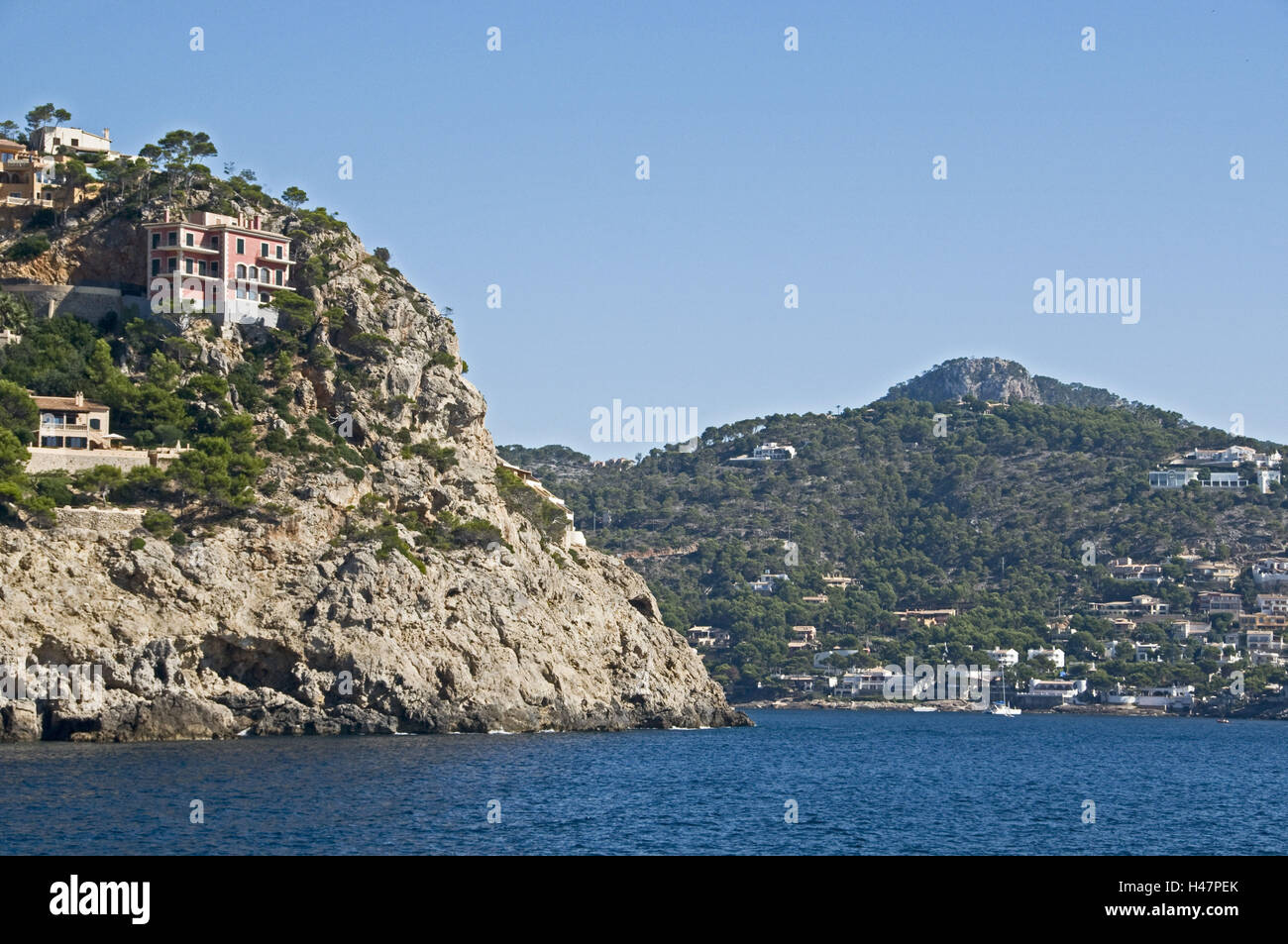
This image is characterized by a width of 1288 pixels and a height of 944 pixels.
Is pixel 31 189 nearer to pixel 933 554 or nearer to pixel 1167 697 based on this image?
pixel 1167 697

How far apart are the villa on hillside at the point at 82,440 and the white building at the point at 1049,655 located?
9973 cm

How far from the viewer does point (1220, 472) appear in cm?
18962

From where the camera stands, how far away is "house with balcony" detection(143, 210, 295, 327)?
246 ft

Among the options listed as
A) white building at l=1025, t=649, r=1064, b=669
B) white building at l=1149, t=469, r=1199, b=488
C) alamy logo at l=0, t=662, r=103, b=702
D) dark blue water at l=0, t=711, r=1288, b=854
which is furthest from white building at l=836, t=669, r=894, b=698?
alamy logo at l=0, t=662, r=103, b=702

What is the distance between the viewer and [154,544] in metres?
59.5

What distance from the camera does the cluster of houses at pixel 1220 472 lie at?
18538 centimetres

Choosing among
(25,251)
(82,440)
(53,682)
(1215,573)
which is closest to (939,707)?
(1215,573)

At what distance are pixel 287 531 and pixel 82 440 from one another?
11.0 m

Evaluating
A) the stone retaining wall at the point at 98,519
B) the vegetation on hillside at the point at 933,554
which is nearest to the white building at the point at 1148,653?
the vegetation on hillside at the point at 933,554

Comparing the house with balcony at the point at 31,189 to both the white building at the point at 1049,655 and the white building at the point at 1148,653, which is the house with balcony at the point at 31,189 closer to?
the white building at the point at 1049,655

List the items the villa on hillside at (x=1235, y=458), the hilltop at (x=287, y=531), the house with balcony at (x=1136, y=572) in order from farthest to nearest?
the villa on hillside at (x=1235, y=458), the house with balcony at (x=1136, y=572), the hilltop at (x=287, y=531)

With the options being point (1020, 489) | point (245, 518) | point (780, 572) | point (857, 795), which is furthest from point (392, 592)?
point (1020, 489)
